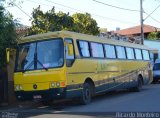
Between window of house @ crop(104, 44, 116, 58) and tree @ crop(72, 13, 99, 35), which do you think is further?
tree @ crop(72, 13, 99, 35)

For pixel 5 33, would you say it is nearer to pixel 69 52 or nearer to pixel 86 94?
pixel 69 52

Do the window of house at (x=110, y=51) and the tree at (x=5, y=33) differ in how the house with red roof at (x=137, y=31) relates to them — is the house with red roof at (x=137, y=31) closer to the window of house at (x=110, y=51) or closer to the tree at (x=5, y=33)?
the window of house at (x=110, y=51)

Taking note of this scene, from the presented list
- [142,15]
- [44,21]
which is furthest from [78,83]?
[142,15]

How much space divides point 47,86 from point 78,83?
1449 millimetres

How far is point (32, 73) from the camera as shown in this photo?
1559 cm

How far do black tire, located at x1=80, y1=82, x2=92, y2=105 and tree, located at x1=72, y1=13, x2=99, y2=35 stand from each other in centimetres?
1026

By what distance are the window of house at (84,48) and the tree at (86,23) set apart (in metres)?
9.59

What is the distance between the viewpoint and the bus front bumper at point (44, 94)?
49.2 ft

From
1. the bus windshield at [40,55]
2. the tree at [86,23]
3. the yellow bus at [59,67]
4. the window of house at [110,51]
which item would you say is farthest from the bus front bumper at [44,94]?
the tree at [86,23]

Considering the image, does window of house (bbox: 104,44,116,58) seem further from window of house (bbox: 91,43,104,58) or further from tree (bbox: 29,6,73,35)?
tree (bbox: 29,6,73,35)

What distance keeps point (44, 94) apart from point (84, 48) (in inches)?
113

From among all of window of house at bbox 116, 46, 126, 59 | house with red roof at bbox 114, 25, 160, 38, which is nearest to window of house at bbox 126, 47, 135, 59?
window of house at bbox 116, 46, 126, 59

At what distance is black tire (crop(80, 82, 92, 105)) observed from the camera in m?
16.4

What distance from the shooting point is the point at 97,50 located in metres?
18.3
